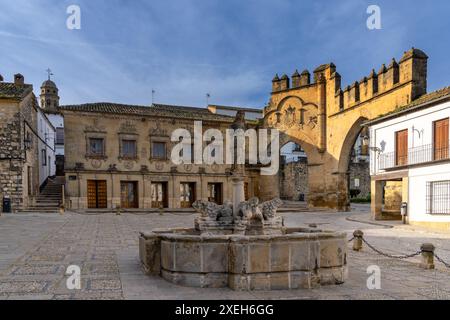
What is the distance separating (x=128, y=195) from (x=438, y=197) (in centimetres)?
1961

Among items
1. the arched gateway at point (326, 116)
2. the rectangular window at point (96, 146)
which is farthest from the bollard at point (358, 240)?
the rectangular window at point (96, 146)

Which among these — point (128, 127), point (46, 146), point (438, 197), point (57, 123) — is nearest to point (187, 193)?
point (128, 127)

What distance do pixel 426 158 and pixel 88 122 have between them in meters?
20.8

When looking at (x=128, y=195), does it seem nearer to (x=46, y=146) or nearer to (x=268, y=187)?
(x=46, y=146)

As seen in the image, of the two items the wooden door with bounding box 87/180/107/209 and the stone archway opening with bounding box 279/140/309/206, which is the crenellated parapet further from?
the wooden door with bounding box 87/180/107/209

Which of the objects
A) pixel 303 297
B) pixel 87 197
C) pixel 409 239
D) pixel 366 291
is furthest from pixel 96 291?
pixel 87 197

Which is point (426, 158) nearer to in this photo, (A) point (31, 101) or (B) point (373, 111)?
(B) point (373, 111)

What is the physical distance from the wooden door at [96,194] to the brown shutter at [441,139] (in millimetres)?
20350

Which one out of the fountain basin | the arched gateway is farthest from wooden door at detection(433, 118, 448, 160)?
the fountain basin

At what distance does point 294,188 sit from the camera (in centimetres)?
3822

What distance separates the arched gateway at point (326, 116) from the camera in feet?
79.2

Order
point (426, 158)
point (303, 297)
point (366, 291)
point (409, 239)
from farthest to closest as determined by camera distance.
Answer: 1. point (426, 158)
2. point (409, 239)
3. point (366, 291)
4. point (303, 297)

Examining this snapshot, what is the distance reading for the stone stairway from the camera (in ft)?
74.3

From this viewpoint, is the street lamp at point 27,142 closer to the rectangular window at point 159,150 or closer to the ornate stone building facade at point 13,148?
the ornate stone building facade at point 13,148
